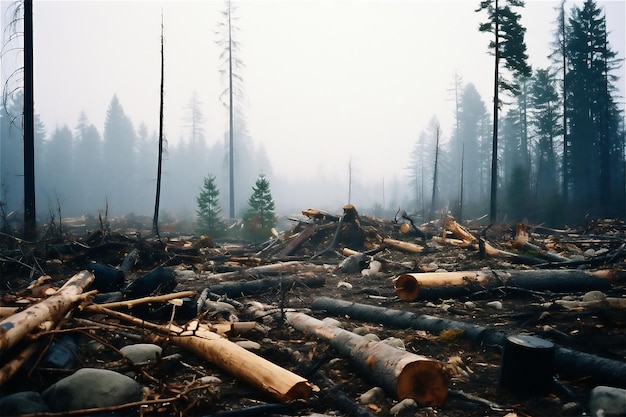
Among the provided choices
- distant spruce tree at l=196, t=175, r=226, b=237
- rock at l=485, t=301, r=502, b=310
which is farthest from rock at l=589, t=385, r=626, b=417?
distant spruce tree at l=196, t=175, r=226, b=237

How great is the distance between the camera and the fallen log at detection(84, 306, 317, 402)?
2.77 m

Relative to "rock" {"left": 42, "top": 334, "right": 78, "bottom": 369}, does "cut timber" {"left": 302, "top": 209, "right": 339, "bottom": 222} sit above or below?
above

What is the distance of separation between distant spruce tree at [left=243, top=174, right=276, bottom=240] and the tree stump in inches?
776

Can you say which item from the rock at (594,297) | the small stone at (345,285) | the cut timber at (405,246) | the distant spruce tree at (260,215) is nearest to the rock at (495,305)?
the rock at (594,297)

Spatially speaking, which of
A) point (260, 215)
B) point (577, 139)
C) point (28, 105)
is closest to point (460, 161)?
point (577, 139)

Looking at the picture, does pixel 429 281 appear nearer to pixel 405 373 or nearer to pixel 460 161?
pixel 405 373

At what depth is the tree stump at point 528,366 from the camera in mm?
2979

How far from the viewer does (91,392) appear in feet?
8.77

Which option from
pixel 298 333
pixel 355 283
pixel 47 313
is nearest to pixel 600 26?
pixel 355 283

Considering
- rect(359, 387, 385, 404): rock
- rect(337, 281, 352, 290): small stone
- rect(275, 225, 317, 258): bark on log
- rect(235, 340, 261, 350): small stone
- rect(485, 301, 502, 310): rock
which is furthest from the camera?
rect(275, 225, 317, 258): bark on log

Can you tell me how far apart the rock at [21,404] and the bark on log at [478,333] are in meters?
3.84

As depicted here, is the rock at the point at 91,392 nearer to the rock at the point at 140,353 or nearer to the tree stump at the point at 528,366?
the rock at the point at 140,353

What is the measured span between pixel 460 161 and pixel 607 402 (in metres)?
68.9

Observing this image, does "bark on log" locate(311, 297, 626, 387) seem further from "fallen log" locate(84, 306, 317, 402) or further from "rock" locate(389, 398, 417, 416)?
"fallen log" locate(84, 306, 317, 402)
